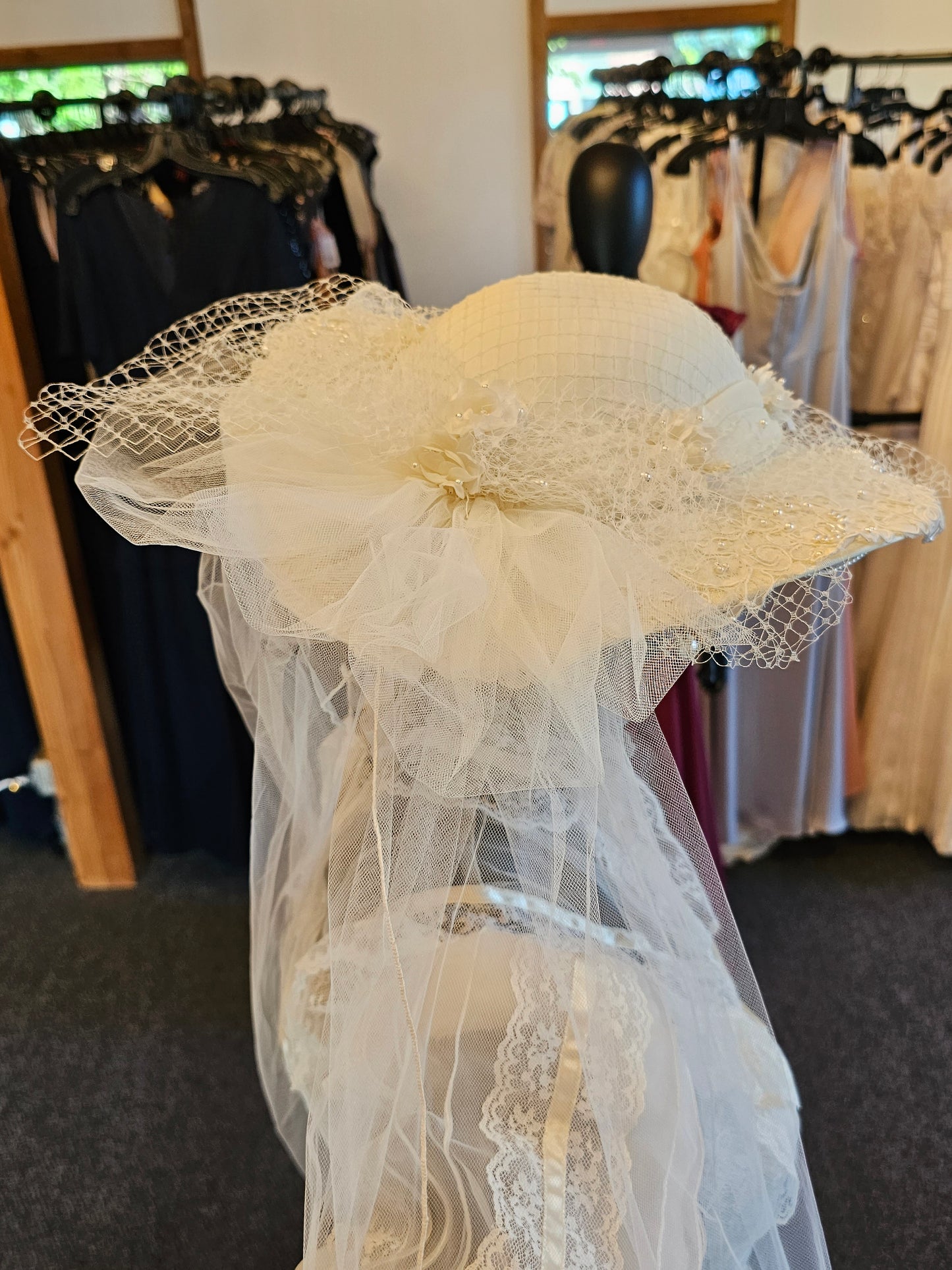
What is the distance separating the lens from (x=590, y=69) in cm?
188

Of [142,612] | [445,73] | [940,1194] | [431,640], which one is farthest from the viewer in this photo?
Answer: [445,73]

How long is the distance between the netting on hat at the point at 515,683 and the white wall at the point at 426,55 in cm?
125

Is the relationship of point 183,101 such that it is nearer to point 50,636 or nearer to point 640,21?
point 50,636

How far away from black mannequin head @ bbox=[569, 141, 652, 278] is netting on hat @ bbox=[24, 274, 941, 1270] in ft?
0.58

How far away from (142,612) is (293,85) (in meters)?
1.02

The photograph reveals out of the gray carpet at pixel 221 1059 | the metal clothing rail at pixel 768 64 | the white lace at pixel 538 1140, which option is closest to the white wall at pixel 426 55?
the metal clothing rail at pixel 768 64

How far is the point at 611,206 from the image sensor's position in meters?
1.02

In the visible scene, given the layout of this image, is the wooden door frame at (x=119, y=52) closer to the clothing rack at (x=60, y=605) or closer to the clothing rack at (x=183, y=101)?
the clothing rack at (x=60, y=605)

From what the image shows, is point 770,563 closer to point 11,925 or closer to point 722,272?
point 722,272

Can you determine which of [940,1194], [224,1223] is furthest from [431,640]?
[940,1194]

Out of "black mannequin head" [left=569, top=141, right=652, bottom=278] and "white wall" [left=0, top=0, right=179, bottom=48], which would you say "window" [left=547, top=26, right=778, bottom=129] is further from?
"black mannequin head" [left=569, top=141, right=652, bottom=278]

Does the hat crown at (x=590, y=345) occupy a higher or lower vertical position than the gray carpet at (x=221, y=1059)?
higher

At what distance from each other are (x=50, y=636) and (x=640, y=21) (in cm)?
173

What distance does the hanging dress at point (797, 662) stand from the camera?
1.48m
